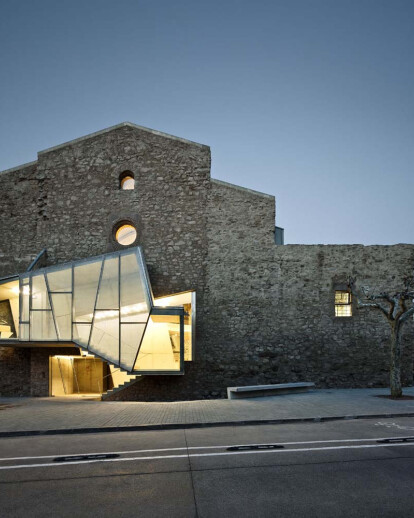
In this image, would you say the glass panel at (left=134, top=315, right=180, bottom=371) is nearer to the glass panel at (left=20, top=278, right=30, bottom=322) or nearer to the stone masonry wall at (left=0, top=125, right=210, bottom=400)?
the stone masonry wall at (left=0, top=125, right=210, bottom=400)

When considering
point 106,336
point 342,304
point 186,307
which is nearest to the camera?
point 106,336

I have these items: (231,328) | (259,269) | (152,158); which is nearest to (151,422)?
(231,328)

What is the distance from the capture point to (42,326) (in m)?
15.4

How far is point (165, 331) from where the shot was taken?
14.7 m

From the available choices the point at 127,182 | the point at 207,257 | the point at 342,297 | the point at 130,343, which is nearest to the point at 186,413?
the point at 130,343

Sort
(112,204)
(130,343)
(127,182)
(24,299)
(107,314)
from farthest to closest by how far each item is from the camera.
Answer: (127,182), (112,204), (24,299), (107,314), (130,343)

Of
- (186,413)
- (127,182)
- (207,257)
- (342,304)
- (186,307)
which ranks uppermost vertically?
(127,182)

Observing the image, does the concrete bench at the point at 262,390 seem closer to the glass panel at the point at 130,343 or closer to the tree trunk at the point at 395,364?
the tree trunk at the point at 395,364

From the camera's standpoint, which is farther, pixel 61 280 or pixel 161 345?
pixel 61 280

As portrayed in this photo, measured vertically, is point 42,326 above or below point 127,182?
below

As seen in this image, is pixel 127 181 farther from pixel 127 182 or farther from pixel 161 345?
pixel 161 345

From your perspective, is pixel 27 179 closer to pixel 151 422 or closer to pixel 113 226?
pixel 113 226

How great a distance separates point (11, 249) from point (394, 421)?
17.1 m

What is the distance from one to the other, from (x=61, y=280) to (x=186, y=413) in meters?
→ 8.02
